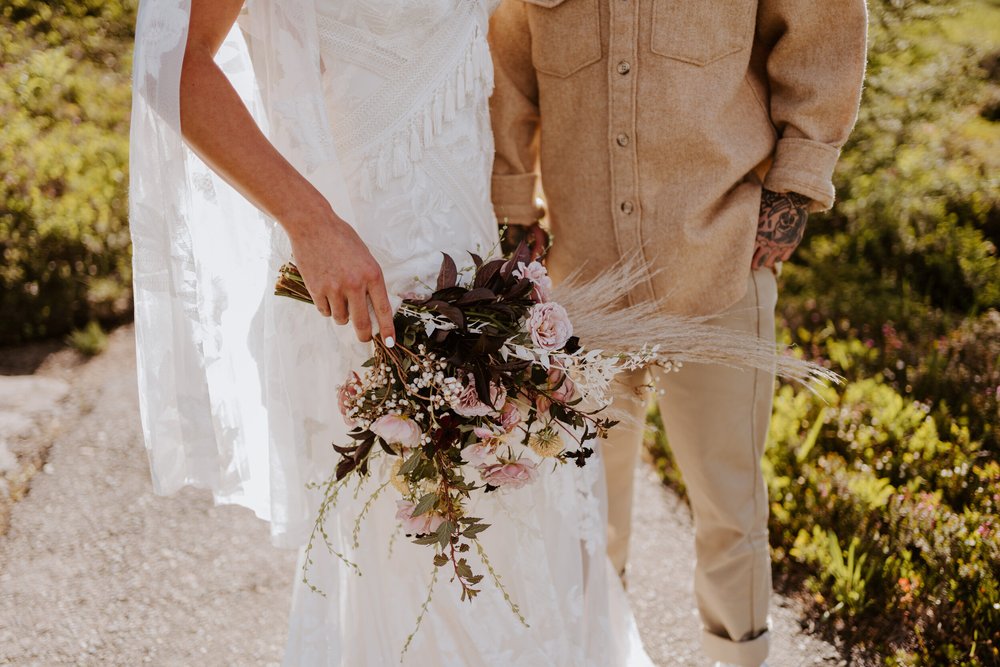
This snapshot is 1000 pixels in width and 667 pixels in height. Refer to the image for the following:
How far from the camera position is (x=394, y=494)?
1696 mm

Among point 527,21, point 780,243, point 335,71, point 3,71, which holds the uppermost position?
point 3,71

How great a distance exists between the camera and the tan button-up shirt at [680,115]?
1.76 meters

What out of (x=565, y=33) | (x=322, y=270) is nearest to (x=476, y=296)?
(x=322, y=270)

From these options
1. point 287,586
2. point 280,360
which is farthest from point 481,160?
point 287,586

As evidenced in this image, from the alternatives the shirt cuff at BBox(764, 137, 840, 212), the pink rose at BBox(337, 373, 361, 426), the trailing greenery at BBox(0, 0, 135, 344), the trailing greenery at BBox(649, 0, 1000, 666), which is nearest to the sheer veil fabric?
the pink rose at BBox(337, 373, 361, 426)

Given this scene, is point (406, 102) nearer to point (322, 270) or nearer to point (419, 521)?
point (322, 270)

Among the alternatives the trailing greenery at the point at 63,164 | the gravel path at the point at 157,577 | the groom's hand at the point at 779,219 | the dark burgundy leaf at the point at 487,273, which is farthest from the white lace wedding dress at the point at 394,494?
the trailing greenery at the point at 63,164

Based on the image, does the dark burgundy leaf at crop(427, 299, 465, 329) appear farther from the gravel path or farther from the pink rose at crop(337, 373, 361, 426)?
the gravel path

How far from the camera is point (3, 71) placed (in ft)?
20.0

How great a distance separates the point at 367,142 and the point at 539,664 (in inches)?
48.7

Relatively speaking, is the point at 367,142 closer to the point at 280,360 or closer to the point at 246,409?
the point at 280,360

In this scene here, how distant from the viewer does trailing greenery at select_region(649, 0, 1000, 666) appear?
2.54m

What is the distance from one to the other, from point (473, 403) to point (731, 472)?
947 mm

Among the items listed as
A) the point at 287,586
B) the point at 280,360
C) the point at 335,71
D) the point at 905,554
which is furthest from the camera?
the point at 287,586
